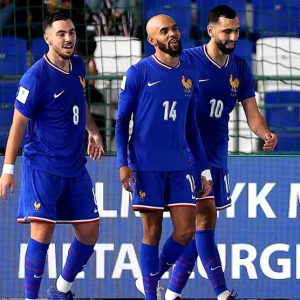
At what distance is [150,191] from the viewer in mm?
7879

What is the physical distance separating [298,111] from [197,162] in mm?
2520

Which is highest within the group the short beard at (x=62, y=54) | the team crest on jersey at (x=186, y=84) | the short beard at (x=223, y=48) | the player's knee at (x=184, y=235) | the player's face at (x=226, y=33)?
the player's face at (x=226, y=33)

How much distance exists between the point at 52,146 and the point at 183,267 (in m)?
1.32

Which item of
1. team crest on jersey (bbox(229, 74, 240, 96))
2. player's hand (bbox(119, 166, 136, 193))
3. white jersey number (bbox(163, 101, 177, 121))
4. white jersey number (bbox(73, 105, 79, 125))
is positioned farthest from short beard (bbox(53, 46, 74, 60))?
team crest on jersey (bbox(229, 74, 240, 96))

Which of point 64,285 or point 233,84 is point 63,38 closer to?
point 233,84

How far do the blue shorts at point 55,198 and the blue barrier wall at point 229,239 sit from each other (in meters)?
1.32

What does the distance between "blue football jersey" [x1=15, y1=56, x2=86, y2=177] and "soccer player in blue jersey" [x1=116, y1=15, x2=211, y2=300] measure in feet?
0.98

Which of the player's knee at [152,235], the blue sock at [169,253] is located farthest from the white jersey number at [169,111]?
the blue sock at [169,253]

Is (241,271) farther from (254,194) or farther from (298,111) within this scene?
(298,111)

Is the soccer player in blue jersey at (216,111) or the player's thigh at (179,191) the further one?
the soccer player in blue jersey at (216,111)

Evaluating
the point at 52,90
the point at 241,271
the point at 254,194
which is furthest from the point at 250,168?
the point at 52,90

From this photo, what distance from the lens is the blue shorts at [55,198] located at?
25.7 ft

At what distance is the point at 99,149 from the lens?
26.6 ft

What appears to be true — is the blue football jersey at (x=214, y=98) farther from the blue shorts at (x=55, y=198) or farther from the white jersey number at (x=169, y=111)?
the blue shorts at (x=55, y=198)
